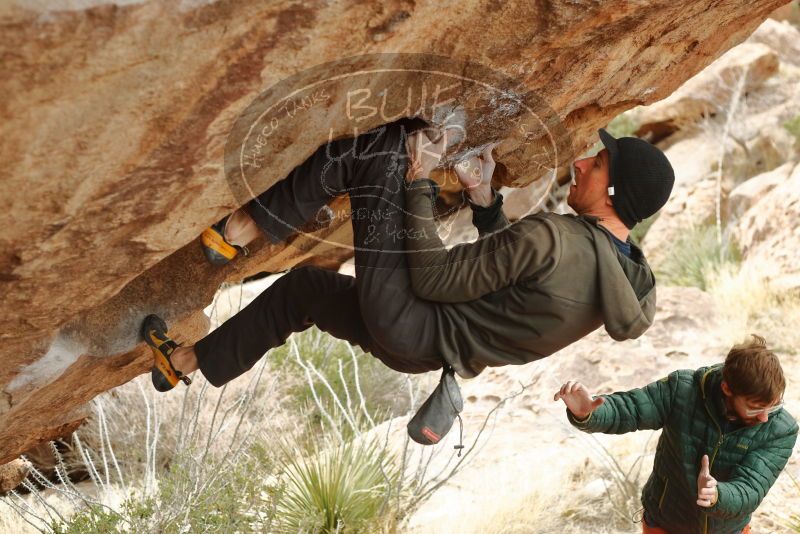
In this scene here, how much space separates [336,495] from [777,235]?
4.85 m

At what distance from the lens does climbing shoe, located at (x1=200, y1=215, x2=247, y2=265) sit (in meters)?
Answer: 3.21

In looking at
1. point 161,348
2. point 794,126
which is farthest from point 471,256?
point 794,126

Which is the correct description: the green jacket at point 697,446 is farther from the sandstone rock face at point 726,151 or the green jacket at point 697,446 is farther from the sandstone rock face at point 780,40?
the sandstone rock face at point 780,40

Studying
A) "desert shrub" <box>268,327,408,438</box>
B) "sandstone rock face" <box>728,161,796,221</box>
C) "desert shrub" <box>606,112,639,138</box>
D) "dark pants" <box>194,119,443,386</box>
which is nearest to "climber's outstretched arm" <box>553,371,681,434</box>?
"dark pants" <box>194,119,443,386</box>

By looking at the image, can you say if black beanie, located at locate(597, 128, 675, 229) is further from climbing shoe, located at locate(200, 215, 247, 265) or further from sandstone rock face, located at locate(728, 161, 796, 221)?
sandstone rock face, located at locate(728, 161, 796, 221)

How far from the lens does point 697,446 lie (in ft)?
10.9

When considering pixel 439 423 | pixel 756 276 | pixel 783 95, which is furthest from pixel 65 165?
pixel 783 95

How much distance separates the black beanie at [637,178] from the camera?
118 inches

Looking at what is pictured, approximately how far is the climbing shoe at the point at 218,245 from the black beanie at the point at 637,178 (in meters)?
1.37

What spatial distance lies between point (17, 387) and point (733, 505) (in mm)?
2585

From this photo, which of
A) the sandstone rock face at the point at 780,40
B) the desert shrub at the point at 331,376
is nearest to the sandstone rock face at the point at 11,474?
the desert shrub at the point at 331,376

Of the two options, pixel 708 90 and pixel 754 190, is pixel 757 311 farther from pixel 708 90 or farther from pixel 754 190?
pixel 708 90

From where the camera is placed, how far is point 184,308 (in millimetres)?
3578

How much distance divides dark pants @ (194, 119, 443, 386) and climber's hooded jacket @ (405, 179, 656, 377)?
2.8 inches
